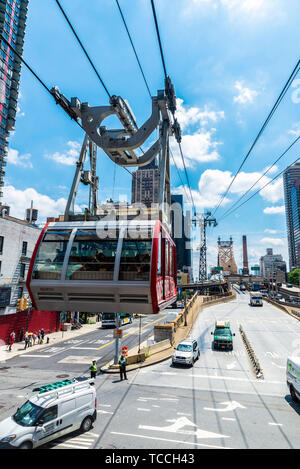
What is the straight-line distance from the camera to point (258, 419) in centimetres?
1176

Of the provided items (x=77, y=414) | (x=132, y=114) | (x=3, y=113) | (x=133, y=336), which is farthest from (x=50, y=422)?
(x=3, y=113)

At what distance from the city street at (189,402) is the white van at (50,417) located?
521mm

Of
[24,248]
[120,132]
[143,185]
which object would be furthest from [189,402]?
[143,185]

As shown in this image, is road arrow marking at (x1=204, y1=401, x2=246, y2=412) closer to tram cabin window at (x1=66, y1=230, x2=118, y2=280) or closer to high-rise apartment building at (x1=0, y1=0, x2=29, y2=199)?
tram cabin window at (x1=66, y1=230, x2=118, y2=280)

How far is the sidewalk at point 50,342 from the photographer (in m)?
25.2

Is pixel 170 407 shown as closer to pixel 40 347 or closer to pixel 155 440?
pixel 155 440

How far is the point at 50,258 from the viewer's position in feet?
29.7

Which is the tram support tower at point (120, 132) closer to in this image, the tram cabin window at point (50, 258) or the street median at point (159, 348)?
the tram cabin window at point (50, 258)

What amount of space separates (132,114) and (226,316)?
38347 millimetres

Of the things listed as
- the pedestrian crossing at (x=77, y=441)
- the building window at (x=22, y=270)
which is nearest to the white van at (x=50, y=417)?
the pedestrian crossing at (x=77, y=441)

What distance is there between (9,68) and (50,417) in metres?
93.1

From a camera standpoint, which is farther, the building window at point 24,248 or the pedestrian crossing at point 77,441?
the building window at point 24,248

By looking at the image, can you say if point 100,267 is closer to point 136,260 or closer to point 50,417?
point 136,260

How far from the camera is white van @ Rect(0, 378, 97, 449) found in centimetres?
898
